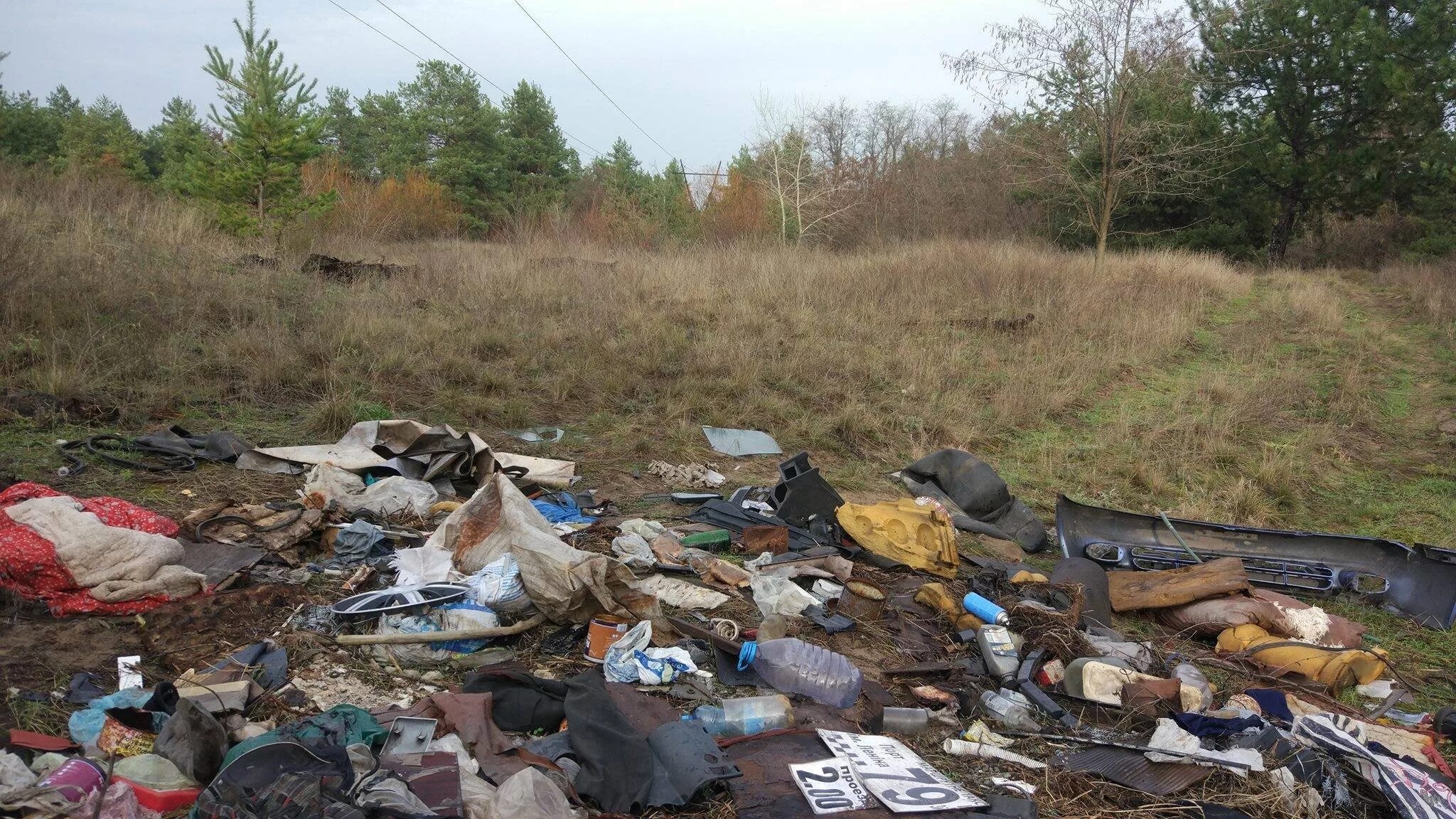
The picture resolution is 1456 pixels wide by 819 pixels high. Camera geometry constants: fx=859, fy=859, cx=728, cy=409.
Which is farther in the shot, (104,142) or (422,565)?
(104,142)

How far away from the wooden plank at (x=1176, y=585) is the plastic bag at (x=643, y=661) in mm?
3017

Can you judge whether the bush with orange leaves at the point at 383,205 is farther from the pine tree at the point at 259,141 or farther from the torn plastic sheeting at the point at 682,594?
the torn plastic sheeting at the point at 682,594

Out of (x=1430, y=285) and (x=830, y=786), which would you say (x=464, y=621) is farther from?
(x=1430, y=285)

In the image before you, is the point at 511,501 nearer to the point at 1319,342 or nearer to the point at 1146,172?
the point at 1319,342

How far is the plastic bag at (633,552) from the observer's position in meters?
4.75

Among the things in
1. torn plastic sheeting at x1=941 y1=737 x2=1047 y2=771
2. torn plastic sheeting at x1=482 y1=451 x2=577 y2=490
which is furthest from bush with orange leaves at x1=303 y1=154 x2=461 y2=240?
torn plastic sheeting at x1=941 y1=737 x2=1047 y2=771

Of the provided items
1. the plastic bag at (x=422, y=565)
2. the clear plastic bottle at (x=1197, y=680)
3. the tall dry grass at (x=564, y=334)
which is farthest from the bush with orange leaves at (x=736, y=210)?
the clear plastic bottle at (x=1197, y=680)

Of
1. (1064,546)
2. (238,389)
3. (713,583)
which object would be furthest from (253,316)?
(1064,546)

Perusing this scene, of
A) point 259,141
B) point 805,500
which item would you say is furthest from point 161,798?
point 259,141

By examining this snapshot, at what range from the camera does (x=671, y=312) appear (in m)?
11.0

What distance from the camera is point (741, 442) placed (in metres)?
8.10

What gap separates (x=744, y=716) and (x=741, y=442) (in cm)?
484

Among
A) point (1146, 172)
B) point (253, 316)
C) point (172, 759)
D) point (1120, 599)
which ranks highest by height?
point (1146, 172)

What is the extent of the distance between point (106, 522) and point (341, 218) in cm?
1413
